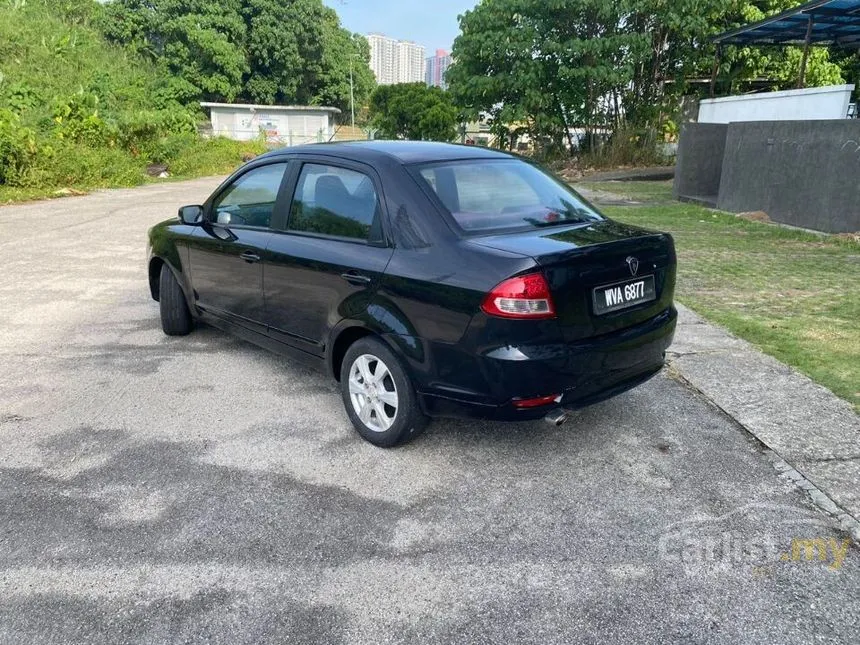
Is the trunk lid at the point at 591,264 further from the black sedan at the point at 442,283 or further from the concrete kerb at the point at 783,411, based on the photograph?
the concrete kerb at the point at 783,411

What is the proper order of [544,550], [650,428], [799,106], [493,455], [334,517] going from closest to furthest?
A: [544,550], [334,517], [493,455], [650,428], [799,106]

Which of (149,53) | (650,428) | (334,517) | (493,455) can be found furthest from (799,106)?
(149,53)

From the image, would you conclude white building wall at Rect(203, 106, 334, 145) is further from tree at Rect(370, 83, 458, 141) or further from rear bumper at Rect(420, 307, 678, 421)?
rear bumper at Rect(420, 307, 678, 421)

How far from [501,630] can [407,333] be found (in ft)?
4.94

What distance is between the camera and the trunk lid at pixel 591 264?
3.22 meters

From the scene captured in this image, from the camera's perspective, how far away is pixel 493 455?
12.3ft

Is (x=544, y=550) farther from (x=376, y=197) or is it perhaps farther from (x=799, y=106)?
(x=799, y=106)

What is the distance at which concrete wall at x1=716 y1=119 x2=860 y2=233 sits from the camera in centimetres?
996

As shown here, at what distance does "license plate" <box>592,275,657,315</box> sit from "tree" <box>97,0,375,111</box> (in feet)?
140

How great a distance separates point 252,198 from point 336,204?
1.03 m

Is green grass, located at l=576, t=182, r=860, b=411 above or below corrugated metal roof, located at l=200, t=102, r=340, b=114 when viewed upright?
below

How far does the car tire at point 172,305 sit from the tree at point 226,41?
39.6 m

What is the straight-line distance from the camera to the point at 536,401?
327 cm

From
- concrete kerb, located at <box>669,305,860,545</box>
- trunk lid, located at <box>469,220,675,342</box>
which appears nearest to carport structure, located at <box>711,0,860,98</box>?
concrete kerb, located at <box>669,305,860,545</box>
